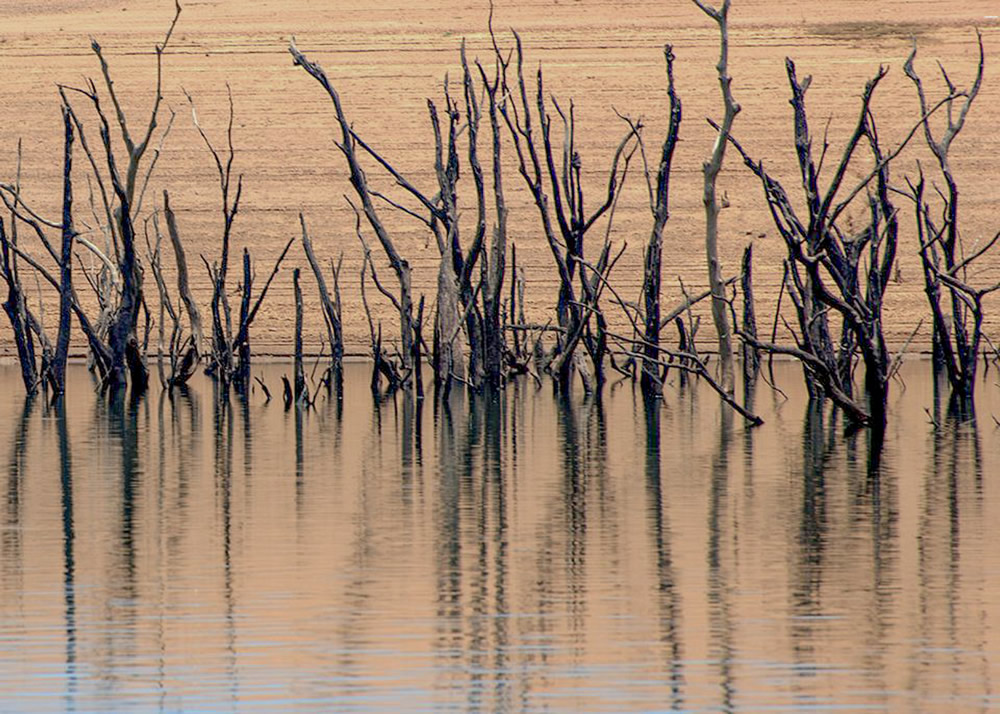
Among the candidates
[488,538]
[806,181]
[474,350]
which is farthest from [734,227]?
[488,538]

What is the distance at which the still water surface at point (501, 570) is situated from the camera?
7.44 metres

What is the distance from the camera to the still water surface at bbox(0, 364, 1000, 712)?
7.44 metres

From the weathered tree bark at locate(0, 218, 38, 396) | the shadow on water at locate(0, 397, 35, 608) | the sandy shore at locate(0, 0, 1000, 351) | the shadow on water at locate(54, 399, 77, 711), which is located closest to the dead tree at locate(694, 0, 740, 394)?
the shadow on water at locate(54, 399, 77, 711)

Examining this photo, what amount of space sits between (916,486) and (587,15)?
114 ft

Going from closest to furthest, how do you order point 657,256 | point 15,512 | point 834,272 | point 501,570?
point 501,570 → point 15,512 → point 834,272 → point 657,256

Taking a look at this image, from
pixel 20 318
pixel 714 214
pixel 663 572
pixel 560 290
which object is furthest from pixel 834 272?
pixel 20 318

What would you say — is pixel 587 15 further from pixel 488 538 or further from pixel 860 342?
pixel 488 538

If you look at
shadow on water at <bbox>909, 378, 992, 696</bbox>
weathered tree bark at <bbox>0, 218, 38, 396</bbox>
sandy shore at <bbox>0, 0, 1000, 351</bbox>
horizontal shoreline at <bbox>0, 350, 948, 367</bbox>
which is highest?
sandy shore at <bbox>0, 0, 1000, 351</bbox>

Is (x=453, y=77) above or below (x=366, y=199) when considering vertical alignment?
above

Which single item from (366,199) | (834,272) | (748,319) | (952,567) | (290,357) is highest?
(366,199)

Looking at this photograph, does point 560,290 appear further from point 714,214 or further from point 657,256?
point 714,214

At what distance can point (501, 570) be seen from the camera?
9875 mm

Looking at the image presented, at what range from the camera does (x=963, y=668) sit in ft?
24.8

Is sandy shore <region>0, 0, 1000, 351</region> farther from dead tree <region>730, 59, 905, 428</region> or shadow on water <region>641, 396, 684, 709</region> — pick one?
shadow on water <region>641, 396, 684, 709</region>
